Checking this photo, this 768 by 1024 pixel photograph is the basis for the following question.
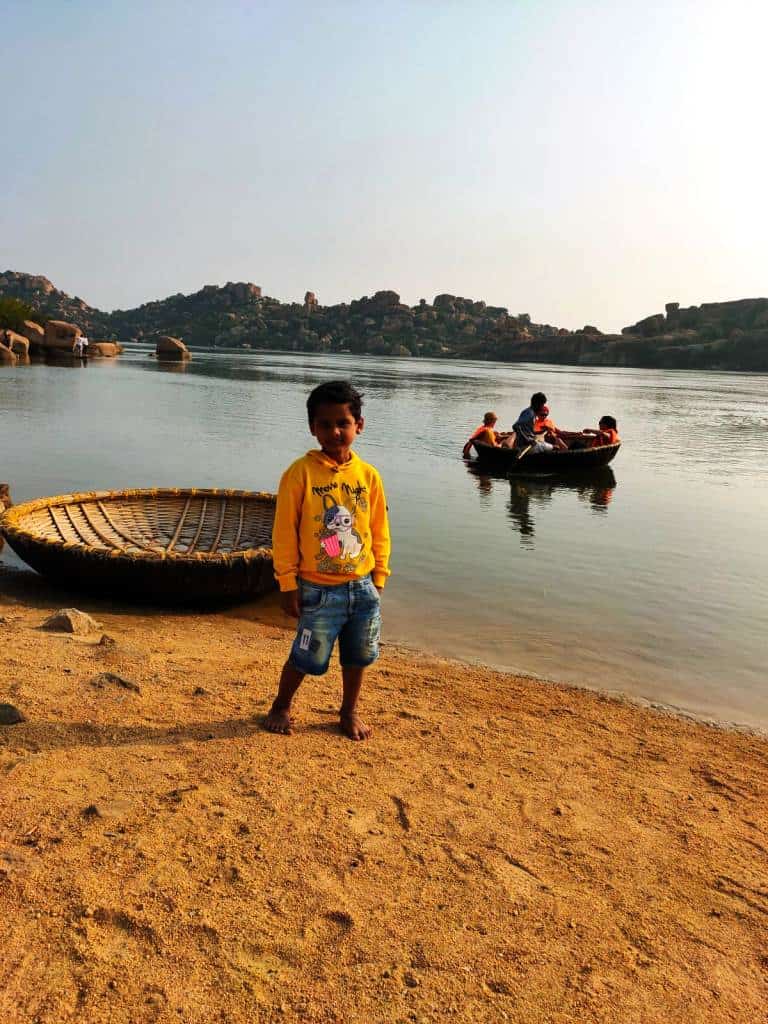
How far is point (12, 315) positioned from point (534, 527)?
6257 cm

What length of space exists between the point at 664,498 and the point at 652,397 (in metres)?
43.1

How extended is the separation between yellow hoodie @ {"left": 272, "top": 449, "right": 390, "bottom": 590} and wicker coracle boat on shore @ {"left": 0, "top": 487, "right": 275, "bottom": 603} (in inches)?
125

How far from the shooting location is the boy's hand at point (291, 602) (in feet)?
12.6

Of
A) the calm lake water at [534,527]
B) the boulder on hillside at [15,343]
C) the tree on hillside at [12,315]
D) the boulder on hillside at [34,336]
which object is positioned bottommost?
the calm lake water at [534,527]

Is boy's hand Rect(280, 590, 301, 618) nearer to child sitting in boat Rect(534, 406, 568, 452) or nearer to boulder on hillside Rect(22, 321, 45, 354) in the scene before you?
child sitting in boat Rect(534, 406, 568, 452)

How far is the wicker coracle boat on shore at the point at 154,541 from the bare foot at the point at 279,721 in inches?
111

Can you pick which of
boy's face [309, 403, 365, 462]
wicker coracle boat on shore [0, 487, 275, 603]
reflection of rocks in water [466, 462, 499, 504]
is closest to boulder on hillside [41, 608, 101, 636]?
wicker coracle boat on shore [0, 487, 275, 603]

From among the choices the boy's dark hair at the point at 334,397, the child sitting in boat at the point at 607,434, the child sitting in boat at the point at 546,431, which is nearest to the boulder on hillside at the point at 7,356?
the child sitting in boat at the point at 546,431

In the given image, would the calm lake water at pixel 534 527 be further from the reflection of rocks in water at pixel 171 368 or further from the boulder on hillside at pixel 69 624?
the reflection of rocks in water at pixel 171 368

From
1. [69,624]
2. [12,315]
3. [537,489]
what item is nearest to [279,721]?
[69,624]

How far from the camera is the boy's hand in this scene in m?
3.84

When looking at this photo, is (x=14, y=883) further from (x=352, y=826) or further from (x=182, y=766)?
(x=352, y=826)

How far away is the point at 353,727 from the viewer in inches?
167

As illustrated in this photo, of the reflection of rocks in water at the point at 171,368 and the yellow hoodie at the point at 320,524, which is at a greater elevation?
the reflection of rocks in water at the point at 171,368
